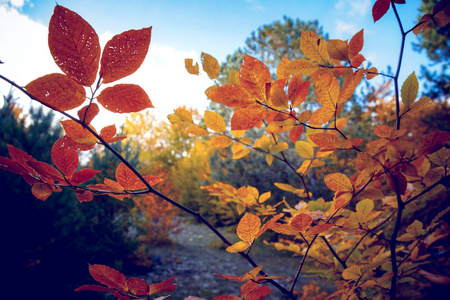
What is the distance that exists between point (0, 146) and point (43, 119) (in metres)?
0.76

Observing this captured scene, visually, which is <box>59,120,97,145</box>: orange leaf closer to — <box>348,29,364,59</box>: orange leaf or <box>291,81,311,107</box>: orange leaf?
<box>291,81,311,107</box>: orange leaf

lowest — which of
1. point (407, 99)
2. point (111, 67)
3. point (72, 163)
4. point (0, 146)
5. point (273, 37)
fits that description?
point (0, 146)

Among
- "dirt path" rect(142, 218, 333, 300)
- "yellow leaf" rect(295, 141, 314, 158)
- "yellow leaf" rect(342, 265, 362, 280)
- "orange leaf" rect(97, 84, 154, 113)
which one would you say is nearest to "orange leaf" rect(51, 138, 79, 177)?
"orange leaf" rect(97, 84, 154, 113)

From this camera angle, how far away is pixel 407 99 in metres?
0.44

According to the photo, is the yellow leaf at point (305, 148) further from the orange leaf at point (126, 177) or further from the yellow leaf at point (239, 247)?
the orange leaf at point (126, 177)

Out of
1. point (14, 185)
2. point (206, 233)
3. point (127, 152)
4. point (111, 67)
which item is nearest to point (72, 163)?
point (111, 67)

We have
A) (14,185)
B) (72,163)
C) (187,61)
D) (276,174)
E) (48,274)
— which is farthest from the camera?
(276,174)

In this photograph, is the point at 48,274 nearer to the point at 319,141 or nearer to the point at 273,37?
the point at 319,141

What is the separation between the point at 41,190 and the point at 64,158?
58 millimetres

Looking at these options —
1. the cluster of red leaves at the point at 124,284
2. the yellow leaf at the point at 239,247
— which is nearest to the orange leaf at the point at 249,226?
the yellow leaf at the point at 239,247

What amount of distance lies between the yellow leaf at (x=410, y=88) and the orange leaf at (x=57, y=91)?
21.6 inches

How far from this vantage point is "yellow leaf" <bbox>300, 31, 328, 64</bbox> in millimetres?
407

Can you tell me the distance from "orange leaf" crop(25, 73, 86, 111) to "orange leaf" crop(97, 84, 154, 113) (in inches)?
1.0

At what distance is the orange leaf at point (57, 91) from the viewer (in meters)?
0.27
